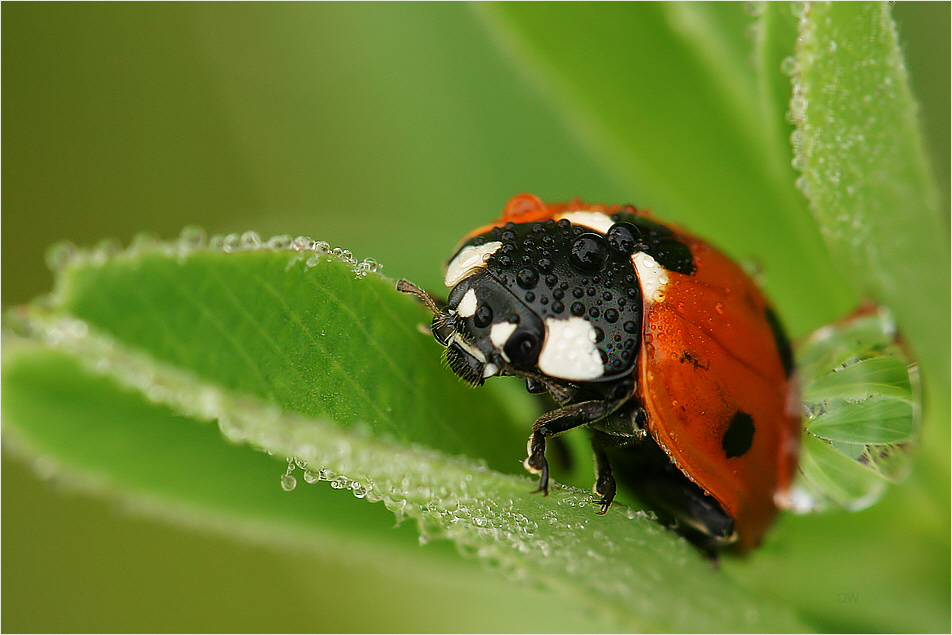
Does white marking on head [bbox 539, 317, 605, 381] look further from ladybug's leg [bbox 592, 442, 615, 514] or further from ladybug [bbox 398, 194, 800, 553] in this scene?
ladybug's leg [bbox 592, 442, 615, 514]

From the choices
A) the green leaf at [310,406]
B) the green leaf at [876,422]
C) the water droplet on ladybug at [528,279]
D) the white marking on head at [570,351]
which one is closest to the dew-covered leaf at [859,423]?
the green leaf at [876,422]

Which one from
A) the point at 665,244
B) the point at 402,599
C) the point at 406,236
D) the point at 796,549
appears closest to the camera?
the point at 665,244

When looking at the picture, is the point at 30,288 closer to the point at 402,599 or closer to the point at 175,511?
the point at 402,599

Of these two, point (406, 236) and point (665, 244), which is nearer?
point (665, 244)

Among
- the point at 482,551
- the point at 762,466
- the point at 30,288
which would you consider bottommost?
the point at 482,551

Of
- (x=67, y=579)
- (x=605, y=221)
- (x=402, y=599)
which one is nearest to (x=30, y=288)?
(x=67, y=579)

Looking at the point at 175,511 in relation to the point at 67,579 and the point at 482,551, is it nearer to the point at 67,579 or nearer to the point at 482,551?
the point at 482,551

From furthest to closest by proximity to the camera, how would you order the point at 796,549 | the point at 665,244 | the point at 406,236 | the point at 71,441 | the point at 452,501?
1. the point at 406,236
2. the point at 796,549
3. the point at 665,244
4. the point at 71,441
5. the point at 452,501

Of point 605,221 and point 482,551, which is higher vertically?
point 605,221

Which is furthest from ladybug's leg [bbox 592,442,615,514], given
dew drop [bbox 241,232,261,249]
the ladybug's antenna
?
dew drop [bbox 241,232,261,249]
